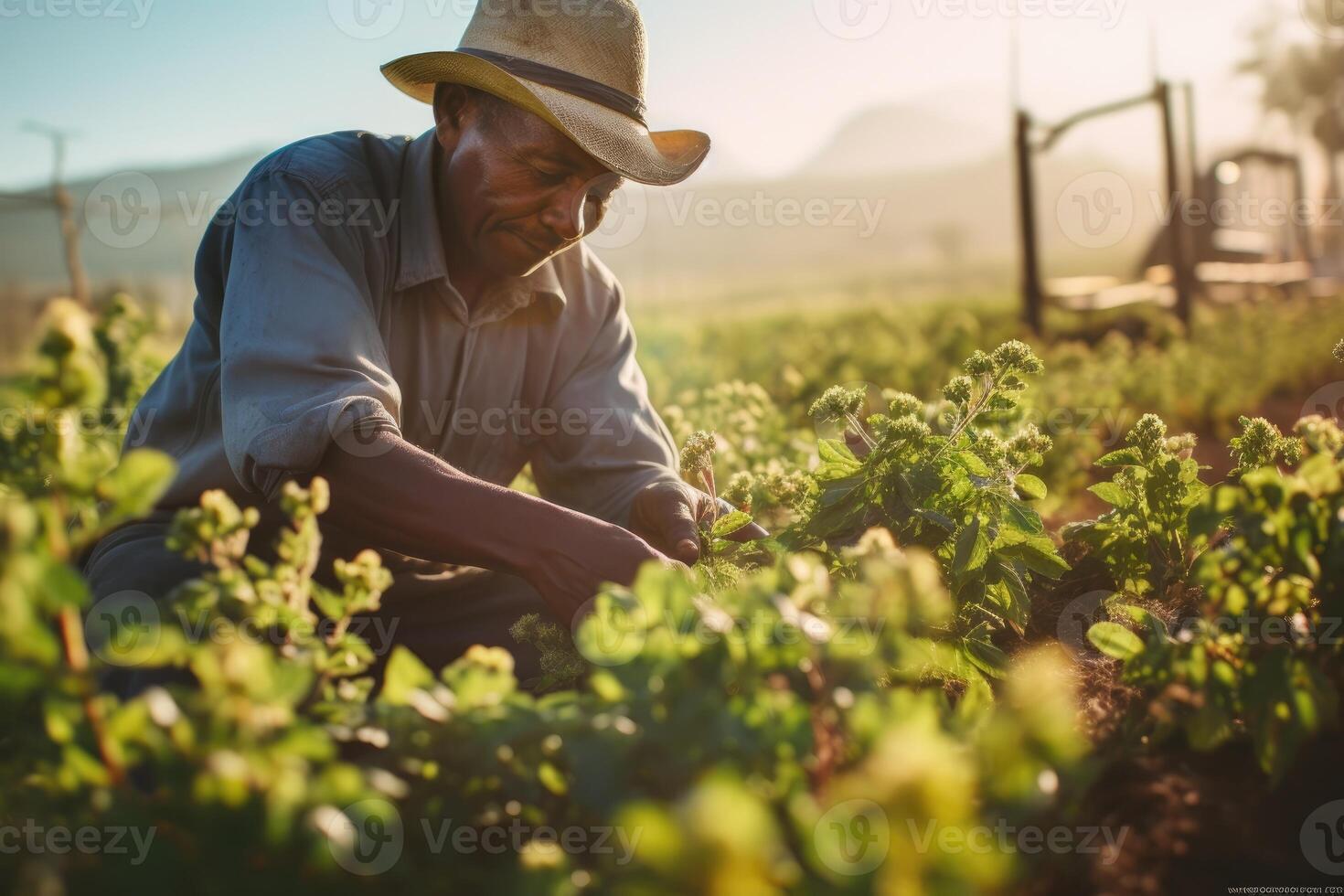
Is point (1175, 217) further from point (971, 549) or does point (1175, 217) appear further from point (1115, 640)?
point (1115, 640)

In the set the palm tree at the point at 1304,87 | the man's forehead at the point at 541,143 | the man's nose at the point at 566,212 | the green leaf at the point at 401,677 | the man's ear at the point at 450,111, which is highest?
the palm tree at the point at 1304,87

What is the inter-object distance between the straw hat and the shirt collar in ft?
0.71

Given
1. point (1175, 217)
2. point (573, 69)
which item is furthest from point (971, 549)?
point (1175, 217)

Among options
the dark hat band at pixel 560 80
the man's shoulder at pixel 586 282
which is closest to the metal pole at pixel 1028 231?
the man's shoulder at pixel 586 282

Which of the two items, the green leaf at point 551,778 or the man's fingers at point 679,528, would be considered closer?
the green leaf at point 551,778

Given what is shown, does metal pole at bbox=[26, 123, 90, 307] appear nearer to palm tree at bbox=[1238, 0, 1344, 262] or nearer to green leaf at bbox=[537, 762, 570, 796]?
green leaf at bbox=[537, 762, 570, 796]

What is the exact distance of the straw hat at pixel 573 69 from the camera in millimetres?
2260

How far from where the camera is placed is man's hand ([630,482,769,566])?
226cm

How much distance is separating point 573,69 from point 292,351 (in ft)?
3.37

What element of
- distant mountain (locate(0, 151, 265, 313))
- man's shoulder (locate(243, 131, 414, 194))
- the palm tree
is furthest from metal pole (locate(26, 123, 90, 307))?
the palm tree

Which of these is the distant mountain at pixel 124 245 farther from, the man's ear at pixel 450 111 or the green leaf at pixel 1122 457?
the green leaf at pixel 1122 457

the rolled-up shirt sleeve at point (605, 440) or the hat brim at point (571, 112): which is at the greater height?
the hat brim at point (571, 112)

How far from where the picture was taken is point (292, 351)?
1.91m

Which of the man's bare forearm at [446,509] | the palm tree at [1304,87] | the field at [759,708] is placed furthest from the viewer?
the palm tree at [1304,87]
